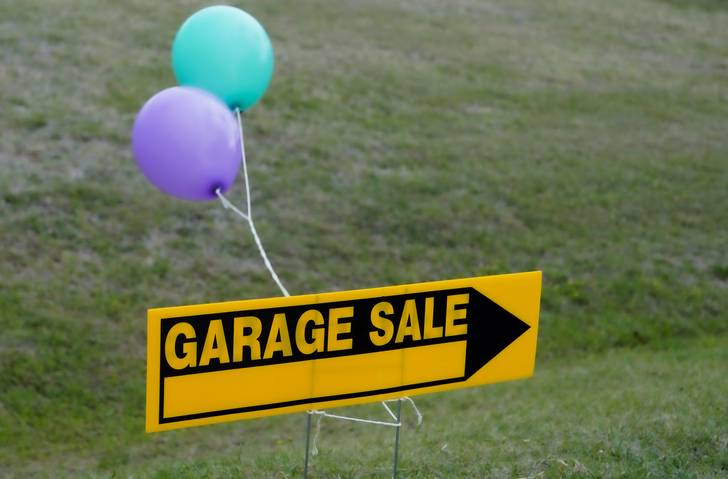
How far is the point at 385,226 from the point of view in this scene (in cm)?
857

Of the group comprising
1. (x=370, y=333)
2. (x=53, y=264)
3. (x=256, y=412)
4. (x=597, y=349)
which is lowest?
(x=597, y=349)

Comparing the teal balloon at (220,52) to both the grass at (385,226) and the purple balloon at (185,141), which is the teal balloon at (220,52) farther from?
the grass at (385,226)

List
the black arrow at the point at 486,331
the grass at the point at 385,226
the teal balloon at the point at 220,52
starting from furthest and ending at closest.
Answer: the grass at the point at 385,226, the teal balloon at the point at 220,52, the black arrow at the point at 486,331

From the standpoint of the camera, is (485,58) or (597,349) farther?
(485,58)

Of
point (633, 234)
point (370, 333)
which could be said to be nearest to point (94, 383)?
point (370, 333)

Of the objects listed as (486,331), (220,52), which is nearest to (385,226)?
(220,52)

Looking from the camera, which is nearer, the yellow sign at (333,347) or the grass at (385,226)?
the yellow sign at (333,347)

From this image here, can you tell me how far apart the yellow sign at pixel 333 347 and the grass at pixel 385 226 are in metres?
0.76

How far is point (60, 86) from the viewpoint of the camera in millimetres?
10180

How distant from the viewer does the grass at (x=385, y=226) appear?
4.77 meters

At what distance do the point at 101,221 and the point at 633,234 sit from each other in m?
6.01

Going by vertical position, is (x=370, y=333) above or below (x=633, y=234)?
above

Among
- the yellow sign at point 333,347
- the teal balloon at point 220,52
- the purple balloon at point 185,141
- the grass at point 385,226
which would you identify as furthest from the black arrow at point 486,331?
the teal balloon at point 220,52

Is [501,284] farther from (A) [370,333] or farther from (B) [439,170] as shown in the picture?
(B) [439,170]
